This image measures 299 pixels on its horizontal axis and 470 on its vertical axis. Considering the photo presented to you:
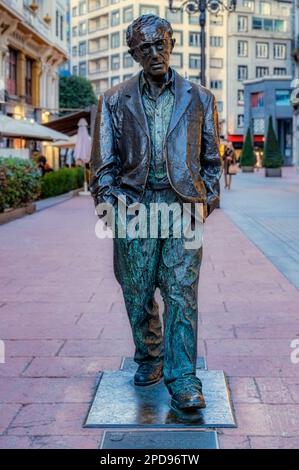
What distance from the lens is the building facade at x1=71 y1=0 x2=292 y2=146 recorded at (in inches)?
2968

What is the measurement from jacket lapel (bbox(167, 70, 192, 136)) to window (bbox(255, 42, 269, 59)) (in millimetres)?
75492

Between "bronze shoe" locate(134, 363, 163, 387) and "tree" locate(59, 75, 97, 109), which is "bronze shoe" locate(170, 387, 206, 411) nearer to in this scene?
"bronze shoe" locate(134, 363, 163, 387)

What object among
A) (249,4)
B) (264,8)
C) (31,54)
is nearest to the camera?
(31,54)

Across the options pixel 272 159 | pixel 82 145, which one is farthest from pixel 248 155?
pixel 82 145

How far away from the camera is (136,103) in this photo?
12.2 feet

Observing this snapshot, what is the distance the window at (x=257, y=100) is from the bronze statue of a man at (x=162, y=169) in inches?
2477

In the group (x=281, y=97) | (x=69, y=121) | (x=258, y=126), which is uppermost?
(x=281, y=97)

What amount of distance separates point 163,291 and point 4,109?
28.0 m

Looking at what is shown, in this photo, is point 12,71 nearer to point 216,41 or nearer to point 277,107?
point 277,107

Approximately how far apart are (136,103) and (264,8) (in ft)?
256

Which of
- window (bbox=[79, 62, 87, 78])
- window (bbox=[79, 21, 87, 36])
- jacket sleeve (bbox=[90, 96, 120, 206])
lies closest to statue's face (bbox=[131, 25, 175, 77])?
jacket sleeve (bbox=[90, 96, 120, 206])

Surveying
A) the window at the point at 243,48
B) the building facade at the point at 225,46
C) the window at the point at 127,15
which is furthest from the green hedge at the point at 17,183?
the window at the point at 127,15

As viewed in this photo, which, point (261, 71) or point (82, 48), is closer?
point (261, 71)

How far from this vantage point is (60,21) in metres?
42.6
